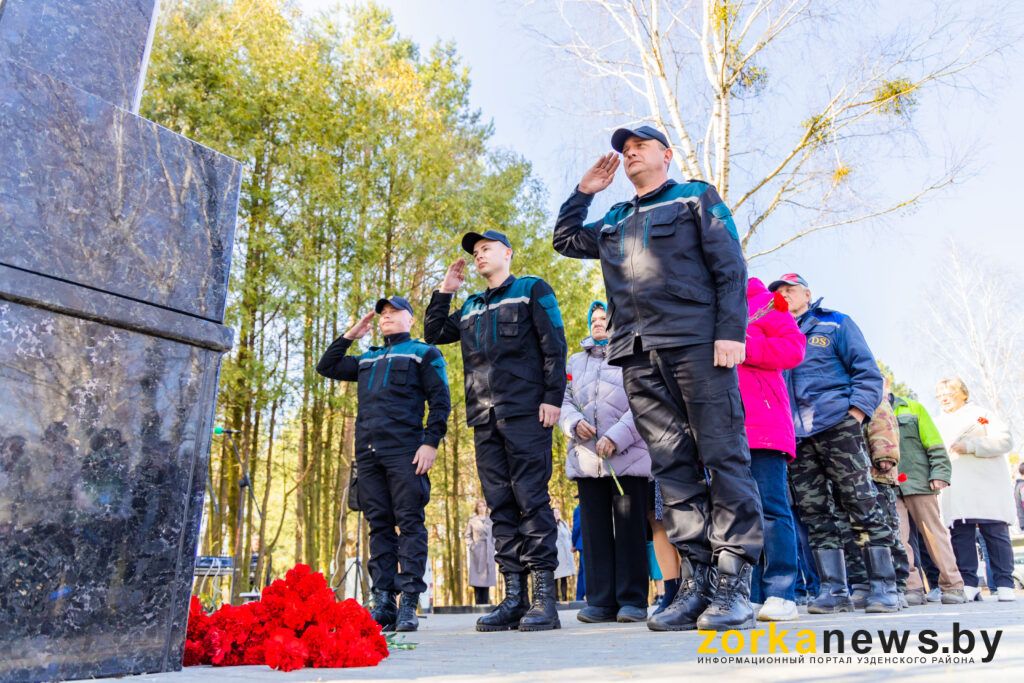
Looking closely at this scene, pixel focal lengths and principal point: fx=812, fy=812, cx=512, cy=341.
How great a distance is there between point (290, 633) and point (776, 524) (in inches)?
109

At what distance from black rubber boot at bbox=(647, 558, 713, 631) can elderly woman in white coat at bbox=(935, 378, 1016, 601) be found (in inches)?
193

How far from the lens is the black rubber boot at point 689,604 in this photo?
10.8ft

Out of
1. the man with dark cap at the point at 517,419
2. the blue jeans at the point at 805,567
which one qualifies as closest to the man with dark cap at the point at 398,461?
the man with dark cap at the point at 517,419

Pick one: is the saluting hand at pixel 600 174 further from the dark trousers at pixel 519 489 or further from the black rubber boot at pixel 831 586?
the black rubber boot at pixel 831 586

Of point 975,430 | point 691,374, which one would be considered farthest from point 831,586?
point 975,430

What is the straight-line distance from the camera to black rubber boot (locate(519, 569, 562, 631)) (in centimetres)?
409

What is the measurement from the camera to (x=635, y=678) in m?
1.89

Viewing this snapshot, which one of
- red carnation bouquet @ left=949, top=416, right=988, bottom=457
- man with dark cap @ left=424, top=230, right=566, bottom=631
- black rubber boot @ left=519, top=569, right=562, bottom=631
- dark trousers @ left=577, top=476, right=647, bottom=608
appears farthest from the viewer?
red carnation bouquet @ left=949, top=416, right=988, bottom=457

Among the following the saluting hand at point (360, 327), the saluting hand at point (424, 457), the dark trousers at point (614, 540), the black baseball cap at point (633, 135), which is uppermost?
Result: the black baseball cap at point (633, 135)

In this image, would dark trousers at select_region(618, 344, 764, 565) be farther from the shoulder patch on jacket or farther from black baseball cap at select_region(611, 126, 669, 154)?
black baseball cap at select_region(611, 126, 669, 154)

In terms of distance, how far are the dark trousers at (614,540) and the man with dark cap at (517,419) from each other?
479 mm

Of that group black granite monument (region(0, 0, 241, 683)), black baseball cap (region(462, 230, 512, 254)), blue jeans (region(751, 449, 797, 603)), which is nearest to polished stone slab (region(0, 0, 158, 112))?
black granite monument (region(0, 0, 241, 683))

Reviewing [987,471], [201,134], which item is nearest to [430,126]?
[201,134]

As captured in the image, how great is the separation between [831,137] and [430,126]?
312 inches
